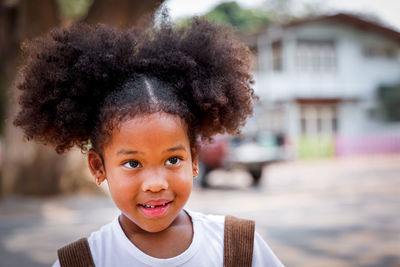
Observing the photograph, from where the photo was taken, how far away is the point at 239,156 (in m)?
11.1

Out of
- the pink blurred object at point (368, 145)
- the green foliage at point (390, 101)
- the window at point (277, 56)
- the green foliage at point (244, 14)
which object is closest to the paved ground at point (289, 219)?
the pink blurred object at point (368, 145)

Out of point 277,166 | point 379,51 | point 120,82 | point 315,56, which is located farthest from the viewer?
point 379,51

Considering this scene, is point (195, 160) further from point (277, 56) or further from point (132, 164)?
point (277, 56)

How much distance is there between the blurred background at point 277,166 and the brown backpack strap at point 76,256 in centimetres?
90

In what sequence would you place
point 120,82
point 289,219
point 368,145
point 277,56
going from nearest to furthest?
point 120,82 < point 289,219 < point 368,145 < point 277,56

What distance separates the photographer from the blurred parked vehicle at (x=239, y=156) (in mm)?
11055

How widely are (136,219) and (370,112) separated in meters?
24.3

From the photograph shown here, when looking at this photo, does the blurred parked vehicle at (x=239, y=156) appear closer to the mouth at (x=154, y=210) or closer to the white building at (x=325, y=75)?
the mouth at (x=154, y=210)

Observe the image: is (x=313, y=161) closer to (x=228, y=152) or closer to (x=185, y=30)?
(x=228, y=152)

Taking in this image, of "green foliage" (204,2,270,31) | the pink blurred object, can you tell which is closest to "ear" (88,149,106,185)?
the pink blurred object

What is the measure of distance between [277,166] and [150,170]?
55.2 ft

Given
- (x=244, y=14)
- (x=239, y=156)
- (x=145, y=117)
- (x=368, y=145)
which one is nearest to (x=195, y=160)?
A: (x=145, y=117)

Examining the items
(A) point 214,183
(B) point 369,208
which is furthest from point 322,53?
(B) point 369,208

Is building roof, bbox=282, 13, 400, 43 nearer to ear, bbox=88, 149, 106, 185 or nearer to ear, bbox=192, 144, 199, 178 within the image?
ear, bbox=192, 144, 199, 178
